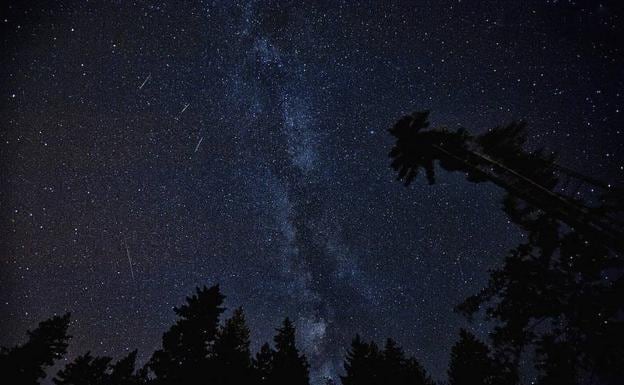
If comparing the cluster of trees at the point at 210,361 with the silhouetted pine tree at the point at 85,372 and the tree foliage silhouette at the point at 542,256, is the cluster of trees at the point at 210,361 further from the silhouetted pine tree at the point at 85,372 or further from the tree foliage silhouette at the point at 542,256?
the tree foliage silhouette at the point at 542,256

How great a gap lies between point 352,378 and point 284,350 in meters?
4.64

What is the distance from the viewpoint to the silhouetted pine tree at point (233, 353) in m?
15.7

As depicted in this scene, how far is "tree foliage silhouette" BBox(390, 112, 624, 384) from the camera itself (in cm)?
721

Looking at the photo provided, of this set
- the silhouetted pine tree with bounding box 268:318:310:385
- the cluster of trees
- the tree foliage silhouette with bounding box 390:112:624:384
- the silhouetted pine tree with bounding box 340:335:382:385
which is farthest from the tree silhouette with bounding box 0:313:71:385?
the tree foliage silhouette with bounding box 390:112:624:384

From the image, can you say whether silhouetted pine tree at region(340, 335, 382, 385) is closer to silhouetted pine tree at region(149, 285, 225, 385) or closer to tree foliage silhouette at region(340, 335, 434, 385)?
tree foliage silhouette at region(340, 335, 434, 385)

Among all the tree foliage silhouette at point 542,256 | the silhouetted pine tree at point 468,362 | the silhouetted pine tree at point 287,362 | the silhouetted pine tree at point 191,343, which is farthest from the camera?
the silhouetted pine tree at point 468,362

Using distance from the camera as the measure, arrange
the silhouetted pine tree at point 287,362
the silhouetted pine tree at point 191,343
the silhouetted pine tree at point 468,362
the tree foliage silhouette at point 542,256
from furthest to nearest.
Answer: the silhouetted pine tree at point 468,362 < the silhouetted pine tree at point 287,362 < the silhouetted pine tree at point 191,343 < the tree foliage silhouette at point 542,256

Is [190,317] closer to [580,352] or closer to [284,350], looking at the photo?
[284,350]

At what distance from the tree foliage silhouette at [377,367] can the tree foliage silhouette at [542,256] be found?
32.2 feet

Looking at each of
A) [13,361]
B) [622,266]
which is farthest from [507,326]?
[13,361]

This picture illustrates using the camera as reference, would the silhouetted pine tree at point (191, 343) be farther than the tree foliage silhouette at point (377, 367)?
No

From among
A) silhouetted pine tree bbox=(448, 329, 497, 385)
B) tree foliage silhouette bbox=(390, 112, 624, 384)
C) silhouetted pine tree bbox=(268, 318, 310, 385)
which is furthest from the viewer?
silhouetted pine tree bbox=(448, 329, 497, 385)

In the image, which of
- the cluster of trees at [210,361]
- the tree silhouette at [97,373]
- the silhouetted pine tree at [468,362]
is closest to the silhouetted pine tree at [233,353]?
the cluster of trees at [210,361]

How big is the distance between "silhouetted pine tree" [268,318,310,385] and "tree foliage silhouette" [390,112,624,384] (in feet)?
34.6
